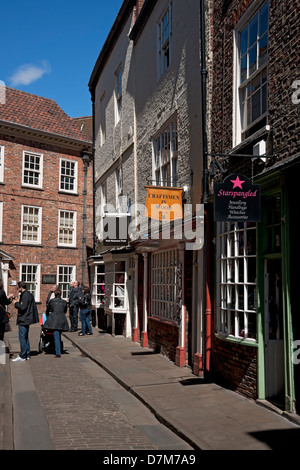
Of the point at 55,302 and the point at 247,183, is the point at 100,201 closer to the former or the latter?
the point at 55,302

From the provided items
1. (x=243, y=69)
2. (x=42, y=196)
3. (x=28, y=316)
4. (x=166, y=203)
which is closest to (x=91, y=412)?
(x=28, y=316)

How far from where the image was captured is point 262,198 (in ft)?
24.9

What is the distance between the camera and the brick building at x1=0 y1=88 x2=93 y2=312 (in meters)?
26.2

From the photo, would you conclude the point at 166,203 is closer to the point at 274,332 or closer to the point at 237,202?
the point at 237,202

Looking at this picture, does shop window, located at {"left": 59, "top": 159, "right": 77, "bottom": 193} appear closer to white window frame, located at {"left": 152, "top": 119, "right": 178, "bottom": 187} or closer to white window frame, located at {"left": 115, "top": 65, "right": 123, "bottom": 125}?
white window frame, located at {"left": 115, "top": 65, "right": 123, "bottom": 125}

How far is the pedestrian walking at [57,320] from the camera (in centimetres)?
1195

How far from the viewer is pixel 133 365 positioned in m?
11.1

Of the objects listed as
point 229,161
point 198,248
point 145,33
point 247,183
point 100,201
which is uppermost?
point 145,33

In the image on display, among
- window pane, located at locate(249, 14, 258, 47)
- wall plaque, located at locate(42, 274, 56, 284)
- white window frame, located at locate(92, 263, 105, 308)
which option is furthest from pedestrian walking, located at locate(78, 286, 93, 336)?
window pane, located at locate(249, 14, 258, 47)

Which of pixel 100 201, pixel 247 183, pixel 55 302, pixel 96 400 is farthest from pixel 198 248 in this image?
pixel 100 201

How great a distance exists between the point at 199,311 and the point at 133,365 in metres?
2.36

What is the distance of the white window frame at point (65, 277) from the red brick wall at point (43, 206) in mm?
281

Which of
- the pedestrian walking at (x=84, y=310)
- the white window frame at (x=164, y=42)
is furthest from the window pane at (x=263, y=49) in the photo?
the pedestrian walking at (x=84, y=310)

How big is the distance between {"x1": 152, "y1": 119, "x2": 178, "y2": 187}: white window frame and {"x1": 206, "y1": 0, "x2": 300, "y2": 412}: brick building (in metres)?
2.65
